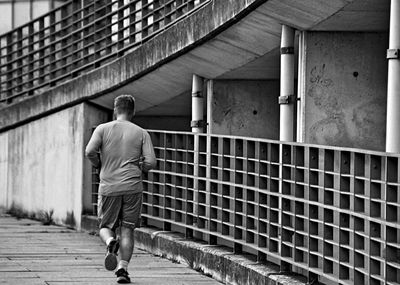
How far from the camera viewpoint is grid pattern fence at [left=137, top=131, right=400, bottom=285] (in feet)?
26.4

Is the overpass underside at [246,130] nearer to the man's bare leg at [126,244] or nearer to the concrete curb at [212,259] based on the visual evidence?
the concrete curb at [212,259]

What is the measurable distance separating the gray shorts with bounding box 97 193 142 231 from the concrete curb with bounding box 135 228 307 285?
0.93 m

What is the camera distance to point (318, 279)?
10000mm

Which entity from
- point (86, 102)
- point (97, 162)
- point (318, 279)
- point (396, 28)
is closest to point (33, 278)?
point (97, 162)

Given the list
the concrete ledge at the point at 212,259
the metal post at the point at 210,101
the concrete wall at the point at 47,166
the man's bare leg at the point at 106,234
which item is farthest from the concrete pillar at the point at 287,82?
the concrete wall at the point at 47,166

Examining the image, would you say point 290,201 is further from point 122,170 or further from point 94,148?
point 94,148

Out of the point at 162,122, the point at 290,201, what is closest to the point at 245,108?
the point at 162,122

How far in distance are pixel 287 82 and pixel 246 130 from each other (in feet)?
10.8

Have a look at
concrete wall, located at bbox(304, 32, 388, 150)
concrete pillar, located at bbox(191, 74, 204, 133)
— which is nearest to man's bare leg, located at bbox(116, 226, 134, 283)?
concrete wall, located at bbox(304, 32, 388, 150)

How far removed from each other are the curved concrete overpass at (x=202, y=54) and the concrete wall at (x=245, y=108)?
268mm

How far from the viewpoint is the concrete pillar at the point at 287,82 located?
43.3 feet

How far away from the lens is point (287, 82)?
13.5 metres

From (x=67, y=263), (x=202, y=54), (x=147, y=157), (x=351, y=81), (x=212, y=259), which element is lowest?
(x=67, y=263)

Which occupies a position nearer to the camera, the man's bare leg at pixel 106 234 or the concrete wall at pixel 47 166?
the man's bare leg at pixel 106 234
